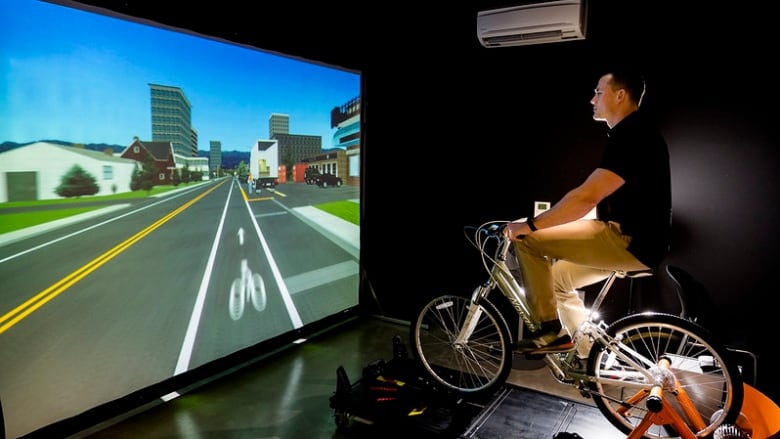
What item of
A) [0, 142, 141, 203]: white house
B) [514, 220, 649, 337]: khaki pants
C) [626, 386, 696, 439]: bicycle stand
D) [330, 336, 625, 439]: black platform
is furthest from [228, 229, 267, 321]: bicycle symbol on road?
[626, 386, 696, 439]: bicycle stand

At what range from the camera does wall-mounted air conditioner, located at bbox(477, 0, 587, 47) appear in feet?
11.3

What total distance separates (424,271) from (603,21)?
8.41ft

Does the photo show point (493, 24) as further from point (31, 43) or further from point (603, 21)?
point (31, 43)

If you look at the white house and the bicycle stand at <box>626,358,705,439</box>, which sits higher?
the white house

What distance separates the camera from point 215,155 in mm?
4008

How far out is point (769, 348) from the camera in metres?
3.31

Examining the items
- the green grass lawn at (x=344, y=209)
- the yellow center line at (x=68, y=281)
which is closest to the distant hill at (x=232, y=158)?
the yellow center line at (x=68, y=281)

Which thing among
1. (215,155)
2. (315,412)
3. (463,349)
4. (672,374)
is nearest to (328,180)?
(215,155)

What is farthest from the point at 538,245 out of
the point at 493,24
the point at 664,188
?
the point at 493,24

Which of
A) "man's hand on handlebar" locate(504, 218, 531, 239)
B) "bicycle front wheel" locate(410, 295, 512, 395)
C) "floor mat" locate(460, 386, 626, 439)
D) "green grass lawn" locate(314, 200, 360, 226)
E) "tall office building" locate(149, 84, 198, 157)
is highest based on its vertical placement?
"tall office building" locate(149, 84, 198, 157)

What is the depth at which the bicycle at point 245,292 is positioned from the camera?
424cm

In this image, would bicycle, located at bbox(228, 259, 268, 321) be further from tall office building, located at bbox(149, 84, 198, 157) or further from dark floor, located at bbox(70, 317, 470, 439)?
tall office building, located at bbox(149, 84, 198, 157)

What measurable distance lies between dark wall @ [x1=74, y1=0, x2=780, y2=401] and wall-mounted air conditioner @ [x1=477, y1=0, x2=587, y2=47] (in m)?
0.25

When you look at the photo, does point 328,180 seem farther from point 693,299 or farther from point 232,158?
point 693,299
